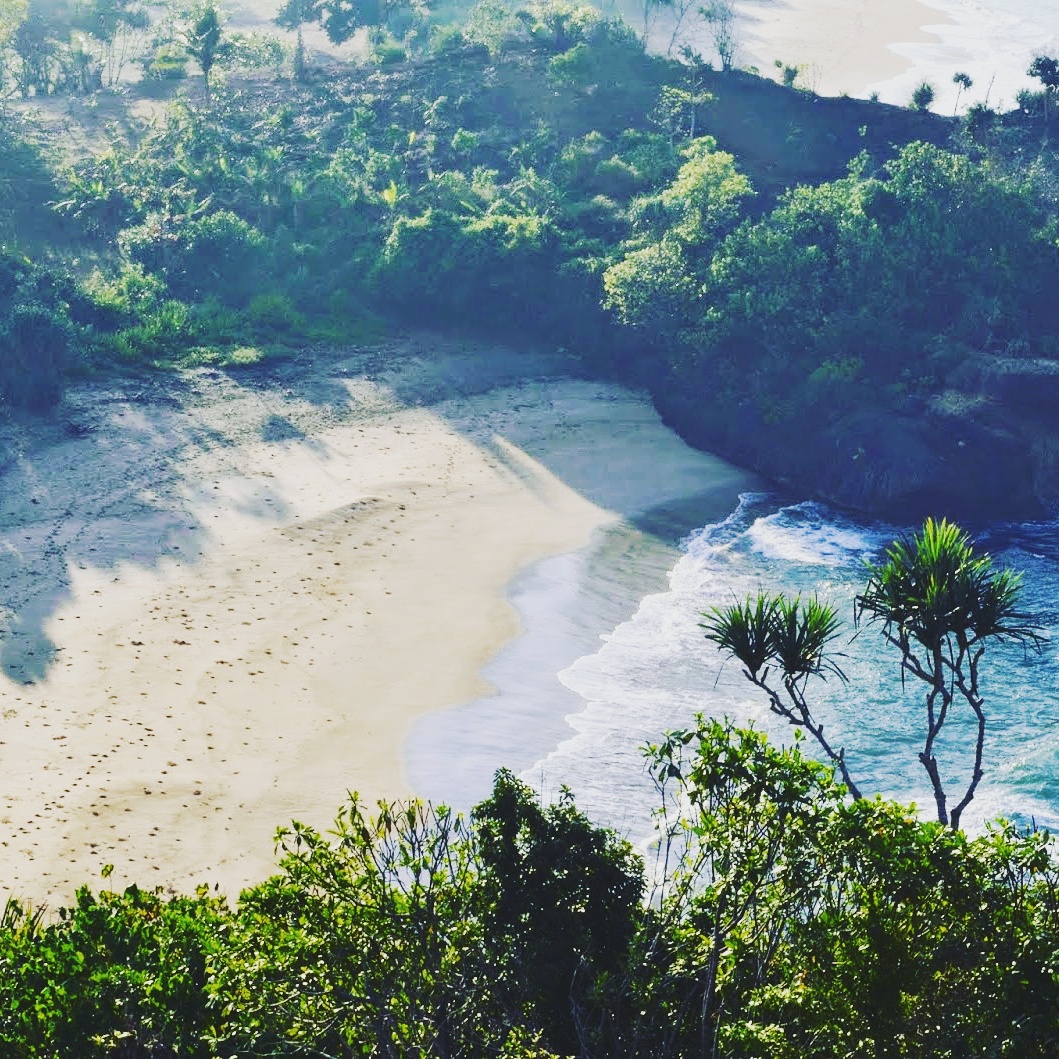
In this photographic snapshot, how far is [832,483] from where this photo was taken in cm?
4066

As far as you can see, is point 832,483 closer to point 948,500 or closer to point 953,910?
point 948,500

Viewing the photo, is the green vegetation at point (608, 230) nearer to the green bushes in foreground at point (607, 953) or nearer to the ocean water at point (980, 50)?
the ocean water at point (980, 50)

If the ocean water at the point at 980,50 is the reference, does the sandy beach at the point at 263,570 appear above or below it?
below

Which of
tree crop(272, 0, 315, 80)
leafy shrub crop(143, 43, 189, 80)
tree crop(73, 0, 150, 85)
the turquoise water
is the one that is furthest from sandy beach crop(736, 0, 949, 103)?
the turquoise water

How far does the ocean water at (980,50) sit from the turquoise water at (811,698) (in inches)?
1471

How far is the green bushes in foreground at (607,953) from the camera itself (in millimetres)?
11523

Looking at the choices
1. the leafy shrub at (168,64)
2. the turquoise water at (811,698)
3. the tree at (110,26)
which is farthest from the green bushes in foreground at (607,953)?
the tree at (110,26)

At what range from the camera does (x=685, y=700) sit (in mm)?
27922

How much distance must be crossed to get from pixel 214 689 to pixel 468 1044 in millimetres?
14741

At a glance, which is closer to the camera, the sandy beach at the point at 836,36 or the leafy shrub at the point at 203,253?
the leafy shrub at the point at 203,253

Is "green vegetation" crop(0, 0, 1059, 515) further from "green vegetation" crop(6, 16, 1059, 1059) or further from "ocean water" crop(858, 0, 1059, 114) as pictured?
"ocean water" crop(858, 0, 1059, 114)

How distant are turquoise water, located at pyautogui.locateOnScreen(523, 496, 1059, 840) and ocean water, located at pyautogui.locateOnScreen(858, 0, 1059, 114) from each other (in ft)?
123

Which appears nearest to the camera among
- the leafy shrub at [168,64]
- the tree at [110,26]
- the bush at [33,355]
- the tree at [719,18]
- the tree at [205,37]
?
the bush at [33,355]

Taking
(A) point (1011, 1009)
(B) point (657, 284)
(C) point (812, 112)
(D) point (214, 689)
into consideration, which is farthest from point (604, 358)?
(A) point (1011, 1009)
